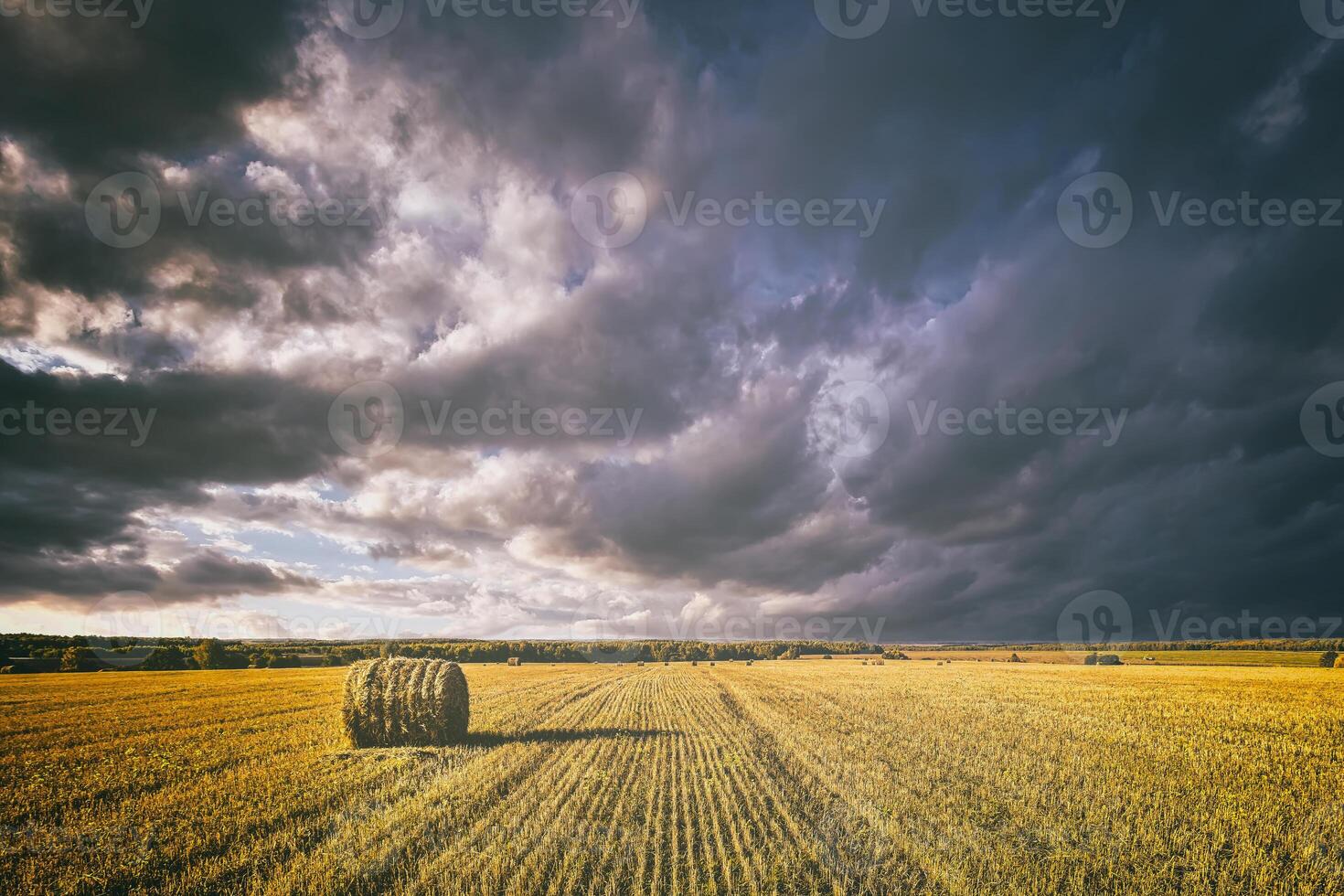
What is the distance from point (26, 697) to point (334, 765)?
95.1ft

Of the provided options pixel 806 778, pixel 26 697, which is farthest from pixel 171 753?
pixel 26 697

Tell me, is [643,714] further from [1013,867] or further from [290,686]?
[290,686]

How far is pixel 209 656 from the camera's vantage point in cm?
6838

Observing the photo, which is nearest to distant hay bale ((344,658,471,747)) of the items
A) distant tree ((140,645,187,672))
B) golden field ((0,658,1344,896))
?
golden field ((0,658,1344,896))

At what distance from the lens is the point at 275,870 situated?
7.83m

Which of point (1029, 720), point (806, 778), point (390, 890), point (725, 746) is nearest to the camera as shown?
A: point (390, 890)

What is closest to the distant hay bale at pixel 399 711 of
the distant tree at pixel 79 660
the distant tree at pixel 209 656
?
the distant tree at pixel 79 660

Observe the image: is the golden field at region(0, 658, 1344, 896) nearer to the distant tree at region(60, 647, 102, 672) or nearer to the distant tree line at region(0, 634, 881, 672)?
the distant tree line at region(0, 634, 881, 672)

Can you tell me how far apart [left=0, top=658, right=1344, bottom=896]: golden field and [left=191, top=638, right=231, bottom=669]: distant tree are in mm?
59246

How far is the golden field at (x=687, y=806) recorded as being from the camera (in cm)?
780

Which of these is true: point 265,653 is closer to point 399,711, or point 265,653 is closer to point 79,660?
point 79,660

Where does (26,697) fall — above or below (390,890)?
below

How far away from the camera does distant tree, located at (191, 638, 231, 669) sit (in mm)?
68000

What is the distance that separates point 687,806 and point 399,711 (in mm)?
10806
